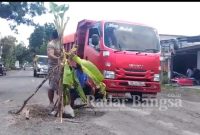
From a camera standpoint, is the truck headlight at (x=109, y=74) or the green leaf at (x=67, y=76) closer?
the green leaf at (x=67, y=76)

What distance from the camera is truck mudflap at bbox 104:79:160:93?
12258 millimetres

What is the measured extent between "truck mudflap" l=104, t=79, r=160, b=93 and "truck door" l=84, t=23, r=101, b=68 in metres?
0.76

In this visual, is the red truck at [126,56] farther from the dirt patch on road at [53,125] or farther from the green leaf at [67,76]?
the green leaf at [67,76]

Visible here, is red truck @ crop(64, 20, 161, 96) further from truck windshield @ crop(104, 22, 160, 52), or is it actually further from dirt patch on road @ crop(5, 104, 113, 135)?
dirt patch on road @ crop(5, 104, 113, 135)

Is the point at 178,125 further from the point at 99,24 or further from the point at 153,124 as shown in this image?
the point at 99,24

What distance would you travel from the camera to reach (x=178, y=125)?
9.10m

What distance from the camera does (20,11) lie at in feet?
125

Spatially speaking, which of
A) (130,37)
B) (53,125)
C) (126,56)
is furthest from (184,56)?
(53,125)

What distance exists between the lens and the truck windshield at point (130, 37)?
492 inches

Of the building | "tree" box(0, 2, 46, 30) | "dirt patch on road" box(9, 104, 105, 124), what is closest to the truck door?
"dirt patch on road" box(9, 104, 105, 124)

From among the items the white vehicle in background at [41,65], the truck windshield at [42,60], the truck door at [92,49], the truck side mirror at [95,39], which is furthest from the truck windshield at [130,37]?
the truck windshield at [42,60]

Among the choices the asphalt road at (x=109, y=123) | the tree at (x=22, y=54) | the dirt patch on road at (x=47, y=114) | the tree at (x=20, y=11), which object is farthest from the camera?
the tree at (x=22, y=54)

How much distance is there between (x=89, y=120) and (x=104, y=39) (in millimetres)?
3896

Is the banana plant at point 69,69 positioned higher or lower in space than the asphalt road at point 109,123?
higher
